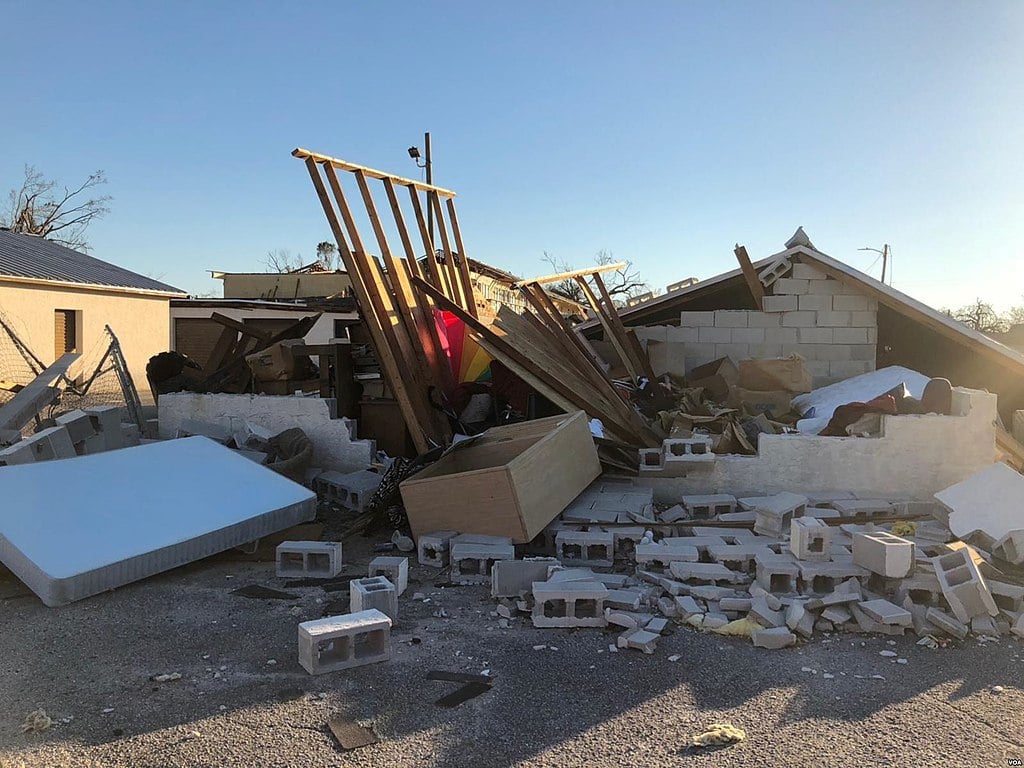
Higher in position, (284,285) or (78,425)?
(284,285)

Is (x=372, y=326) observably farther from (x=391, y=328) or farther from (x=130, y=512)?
(x=130, y=512)

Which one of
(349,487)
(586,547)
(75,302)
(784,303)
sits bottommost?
(586,547)

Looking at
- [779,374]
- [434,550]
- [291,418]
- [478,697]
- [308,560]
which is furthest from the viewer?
[779,374]

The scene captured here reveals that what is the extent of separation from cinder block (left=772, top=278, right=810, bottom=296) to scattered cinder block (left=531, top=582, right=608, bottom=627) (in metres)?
6.78

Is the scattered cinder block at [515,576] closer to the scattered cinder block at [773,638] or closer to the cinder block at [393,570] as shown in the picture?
the cinder block at [393,570]

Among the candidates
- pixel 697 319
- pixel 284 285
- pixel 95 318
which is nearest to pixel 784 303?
pixel 697 319

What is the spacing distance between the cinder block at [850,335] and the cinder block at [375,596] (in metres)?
7.72

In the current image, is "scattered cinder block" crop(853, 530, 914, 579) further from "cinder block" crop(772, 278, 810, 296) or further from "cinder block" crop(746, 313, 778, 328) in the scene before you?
"cinder block" crop(772, 278, 810, 296)

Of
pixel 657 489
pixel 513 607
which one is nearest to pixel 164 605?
pixel 513 607

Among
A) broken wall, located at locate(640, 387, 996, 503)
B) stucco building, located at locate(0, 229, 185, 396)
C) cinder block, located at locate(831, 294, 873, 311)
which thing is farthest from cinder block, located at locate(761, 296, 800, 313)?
stucco building, located at locate(0, 229, 185, 396)

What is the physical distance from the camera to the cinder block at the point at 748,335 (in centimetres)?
1034

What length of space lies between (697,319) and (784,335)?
118cm

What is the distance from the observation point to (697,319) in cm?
1055

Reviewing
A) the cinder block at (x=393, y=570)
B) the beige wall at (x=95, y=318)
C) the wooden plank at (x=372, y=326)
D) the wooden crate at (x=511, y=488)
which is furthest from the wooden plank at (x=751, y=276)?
the beige wall at (x=95, y=318)
